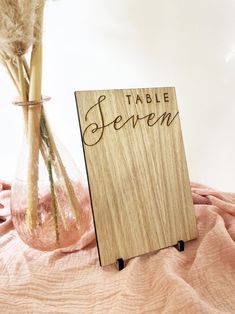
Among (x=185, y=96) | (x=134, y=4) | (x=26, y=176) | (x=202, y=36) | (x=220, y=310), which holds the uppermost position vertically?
(x=134, y=4)

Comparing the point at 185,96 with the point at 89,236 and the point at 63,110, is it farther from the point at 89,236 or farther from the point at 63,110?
the point at 89,236

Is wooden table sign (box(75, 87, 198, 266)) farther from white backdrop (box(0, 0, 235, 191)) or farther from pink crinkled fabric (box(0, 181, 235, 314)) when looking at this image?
white backdrop (box(0, 0, 235, 191))

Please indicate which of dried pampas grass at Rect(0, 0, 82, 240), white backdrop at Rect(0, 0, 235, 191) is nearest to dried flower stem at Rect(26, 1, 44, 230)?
dried pampas grass at Rect(0, 0, 82, 240)

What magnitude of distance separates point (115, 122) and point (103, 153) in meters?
0.08

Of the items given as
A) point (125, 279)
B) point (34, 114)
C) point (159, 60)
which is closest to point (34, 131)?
point (34, 114)

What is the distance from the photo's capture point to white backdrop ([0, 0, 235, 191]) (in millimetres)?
950

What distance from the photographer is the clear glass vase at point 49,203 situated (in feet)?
2.03

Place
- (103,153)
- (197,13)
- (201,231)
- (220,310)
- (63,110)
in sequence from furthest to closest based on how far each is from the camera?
1. (63,110)
2. (197,13)
3. (201,231)
4. (103,153)
5. (220,310)

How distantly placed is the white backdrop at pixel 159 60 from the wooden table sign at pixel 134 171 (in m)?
0.36

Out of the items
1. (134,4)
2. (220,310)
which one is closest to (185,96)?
(134,4)

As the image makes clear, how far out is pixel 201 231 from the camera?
0.73 meters

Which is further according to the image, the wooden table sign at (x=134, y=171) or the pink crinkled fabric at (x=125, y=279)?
the wooden table sign at (x=134, y=171)

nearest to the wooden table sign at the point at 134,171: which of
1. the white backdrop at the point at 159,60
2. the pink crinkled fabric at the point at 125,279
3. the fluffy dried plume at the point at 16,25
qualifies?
the pink crinkled fabric at the point at 125,279

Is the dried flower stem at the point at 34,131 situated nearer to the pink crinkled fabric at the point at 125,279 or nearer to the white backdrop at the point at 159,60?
the pink crinkled fabric at the point at 125,279
